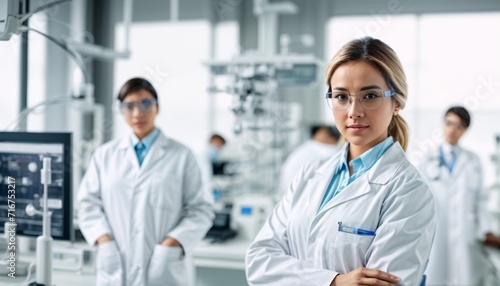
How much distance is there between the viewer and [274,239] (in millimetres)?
1251

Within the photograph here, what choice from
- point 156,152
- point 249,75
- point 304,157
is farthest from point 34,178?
point 304,157

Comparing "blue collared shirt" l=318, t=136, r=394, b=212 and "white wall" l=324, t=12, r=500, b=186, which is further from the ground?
"white wall" l=324, t=12, r=500, b=186

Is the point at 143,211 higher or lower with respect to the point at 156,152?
lower

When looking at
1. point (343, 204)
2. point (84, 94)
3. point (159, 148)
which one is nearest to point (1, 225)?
point (159, 148)

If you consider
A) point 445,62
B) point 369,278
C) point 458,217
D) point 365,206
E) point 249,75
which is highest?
point 445,62

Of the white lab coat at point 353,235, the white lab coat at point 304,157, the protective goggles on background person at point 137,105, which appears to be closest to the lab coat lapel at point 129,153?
the protective goggles on background person at point 137,105

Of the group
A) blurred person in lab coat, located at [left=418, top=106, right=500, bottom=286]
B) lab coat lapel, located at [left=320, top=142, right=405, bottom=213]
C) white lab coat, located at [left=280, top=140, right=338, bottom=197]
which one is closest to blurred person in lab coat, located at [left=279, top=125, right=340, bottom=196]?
white lab coat, located at [left=280, top=140, right=338, bottom=197]

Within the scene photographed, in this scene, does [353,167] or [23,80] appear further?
[23,80]

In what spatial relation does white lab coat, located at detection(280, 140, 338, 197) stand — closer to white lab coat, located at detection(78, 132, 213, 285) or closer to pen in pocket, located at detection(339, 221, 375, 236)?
white lab coat, located at detection(78, 132, 213, 285)

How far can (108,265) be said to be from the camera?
A: 1.60m

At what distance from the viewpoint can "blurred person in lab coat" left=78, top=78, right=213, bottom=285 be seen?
5.37 feet

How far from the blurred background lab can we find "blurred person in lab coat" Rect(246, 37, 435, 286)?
1092 millimetres

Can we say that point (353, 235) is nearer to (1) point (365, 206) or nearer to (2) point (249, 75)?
(1) point (365, 206)

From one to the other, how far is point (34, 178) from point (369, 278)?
873mm
